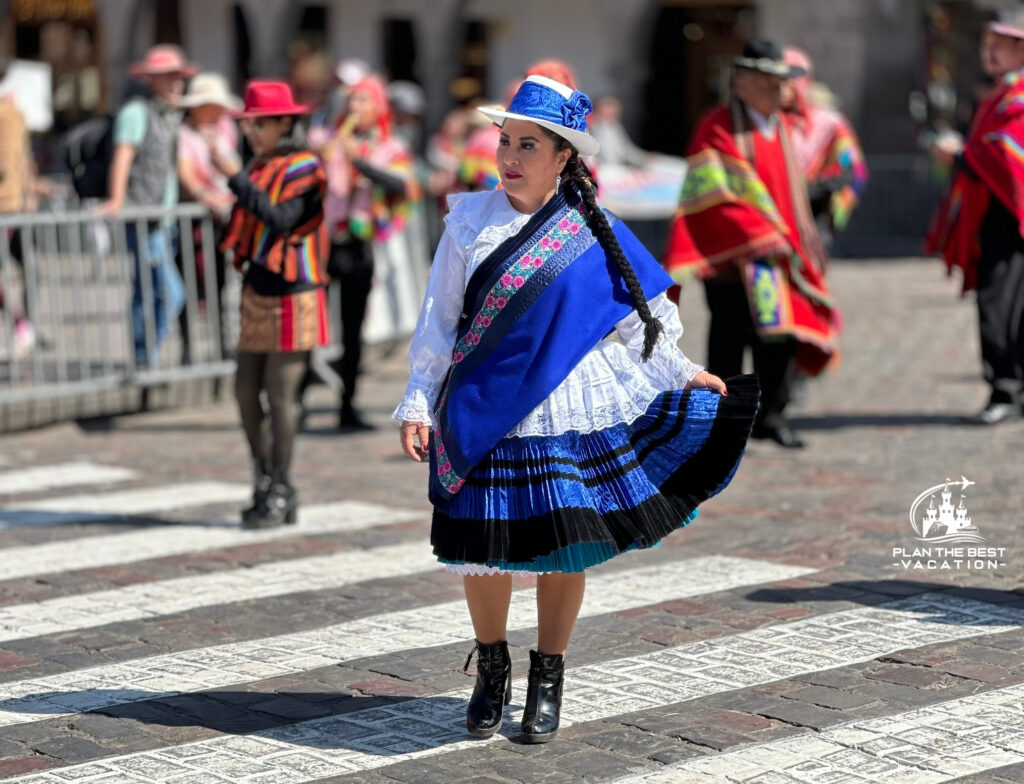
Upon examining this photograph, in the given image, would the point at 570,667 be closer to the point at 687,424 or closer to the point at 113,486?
the point at 687,424

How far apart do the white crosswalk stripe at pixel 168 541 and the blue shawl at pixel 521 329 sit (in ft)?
9.18

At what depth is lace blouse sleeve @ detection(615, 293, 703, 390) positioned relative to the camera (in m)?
4.80

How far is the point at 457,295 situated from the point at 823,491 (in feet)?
12.8

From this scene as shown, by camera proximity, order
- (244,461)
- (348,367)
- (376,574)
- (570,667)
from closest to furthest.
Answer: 1. (570,667)
2. (376,574)
3. (244,461)
4. (348,367)

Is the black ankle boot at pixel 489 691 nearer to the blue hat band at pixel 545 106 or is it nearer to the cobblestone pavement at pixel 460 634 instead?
the cobblestone pavement at pixel 460 634

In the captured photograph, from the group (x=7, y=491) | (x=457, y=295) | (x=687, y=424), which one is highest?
(x=457, y=295)

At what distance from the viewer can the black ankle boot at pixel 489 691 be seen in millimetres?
4676

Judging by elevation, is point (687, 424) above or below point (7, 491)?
above

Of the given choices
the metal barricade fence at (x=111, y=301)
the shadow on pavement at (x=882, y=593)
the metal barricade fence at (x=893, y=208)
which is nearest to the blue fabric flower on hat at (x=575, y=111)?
the shadow on pavement at (x=882, y=593)

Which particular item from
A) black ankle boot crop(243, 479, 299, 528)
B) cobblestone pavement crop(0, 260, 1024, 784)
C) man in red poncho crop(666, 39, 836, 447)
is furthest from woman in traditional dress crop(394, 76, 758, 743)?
man in red poncho crop(666, 39, 836, 447)

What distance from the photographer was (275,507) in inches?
304

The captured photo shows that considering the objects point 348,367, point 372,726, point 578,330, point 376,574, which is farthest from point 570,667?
point 348,367

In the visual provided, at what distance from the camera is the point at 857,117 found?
24.1 metres

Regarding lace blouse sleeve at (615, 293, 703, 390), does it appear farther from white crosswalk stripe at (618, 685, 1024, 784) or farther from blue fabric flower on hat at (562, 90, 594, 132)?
white crosswalk stripe at (618, 685, 1024, 784)
